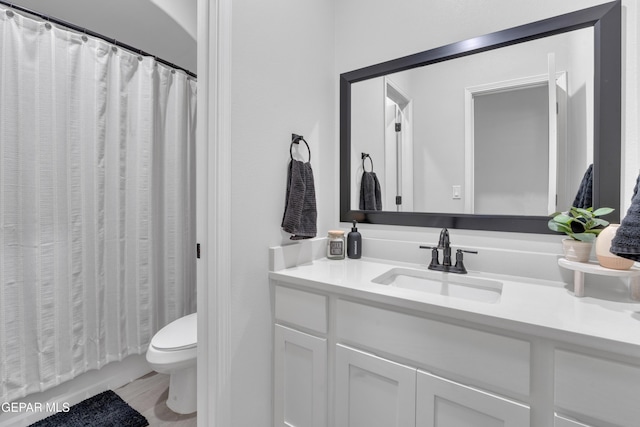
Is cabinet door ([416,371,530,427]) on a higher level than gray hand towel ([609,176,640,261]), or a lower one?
lower

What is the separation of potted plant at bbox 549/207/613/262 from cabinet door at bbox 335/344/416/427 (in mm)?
666

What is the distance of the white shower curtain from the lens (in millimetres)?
1384

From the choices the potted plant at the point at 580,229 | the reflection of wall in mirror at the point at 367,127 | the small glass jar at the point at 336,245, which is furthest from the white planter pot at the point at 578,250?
the small glass jar at the point at 336,245

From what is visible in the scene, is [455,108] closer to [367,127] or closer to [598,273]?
[367,127]

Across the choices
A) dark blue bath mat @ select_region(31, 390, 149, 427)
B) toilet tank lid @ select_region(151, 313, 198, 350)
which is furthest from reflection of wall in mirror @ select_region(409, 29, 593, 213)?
dark blue bath mat @ select_region(31, 390, 149, 427)

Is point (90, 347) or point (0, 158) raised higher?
point (0, 158)

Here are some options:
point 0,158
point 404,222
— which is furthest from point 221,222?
point 0,158

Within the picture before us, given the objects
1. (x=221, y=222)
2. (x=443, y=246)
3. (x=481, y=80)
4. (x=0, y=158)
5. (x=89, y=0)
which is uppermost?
(x=89, y=0)

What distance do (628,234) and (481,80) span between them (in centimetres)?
82

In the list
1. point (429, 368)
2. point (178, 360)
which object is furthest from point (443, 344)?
point (178, 360)

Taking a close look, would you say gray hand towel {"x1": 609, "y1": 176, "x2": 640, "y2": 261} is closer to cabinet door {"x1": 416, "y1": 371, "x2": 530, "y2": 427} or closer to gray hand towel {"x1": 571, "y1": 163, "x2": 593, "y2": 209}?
gray hand towel {"x1": 571, "y1": 163, "x2": 593, "y2": 209}

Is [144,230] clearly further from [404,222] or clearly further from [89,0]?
[404,222]

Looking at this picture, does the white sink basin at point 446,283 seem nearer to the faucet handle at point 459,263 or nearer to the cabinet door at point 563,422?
the faucet handle at point 459,263

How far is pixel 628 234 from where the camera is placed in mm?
749
